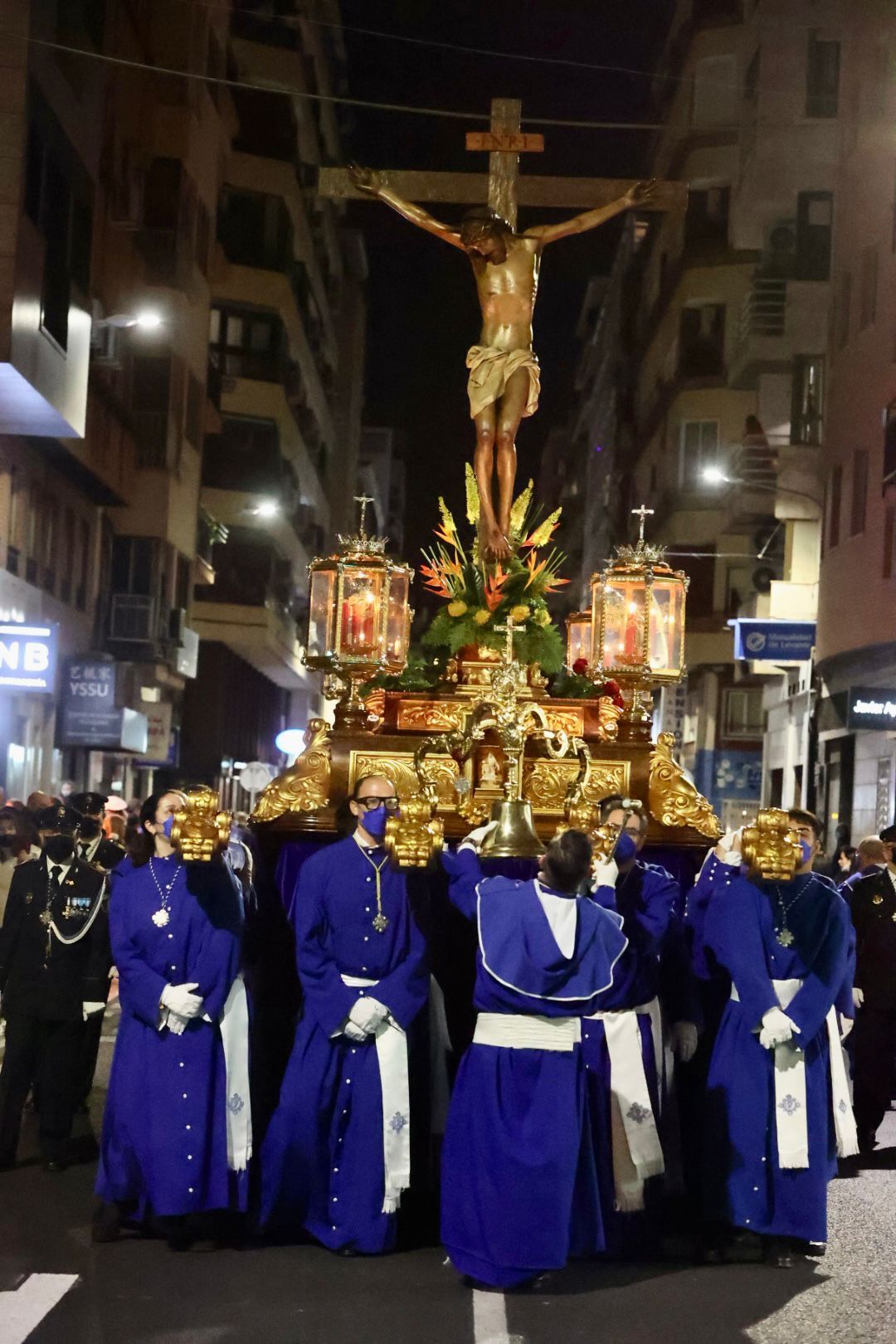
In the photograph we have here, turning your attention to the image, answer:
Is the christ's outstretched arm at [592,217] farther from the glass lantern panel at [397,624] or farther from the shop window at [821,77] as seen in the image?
the shop window at [821,77]

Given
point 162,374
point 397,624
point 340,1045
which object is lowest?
point 340,1045

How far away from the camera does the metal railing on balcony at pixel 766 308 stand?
4050 cm

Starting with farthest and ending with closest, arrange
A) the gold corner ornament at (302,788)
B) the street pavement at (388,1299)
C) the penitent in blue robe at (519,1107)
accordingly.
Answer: the gold corner ornament at (302,788)
the penitent in blue robe at (519,1107)
the street pavement at (388,1299)

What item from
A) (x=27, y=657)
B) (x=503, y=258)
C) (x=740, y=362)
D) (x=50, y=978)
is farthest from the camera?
(x=740, y=362)

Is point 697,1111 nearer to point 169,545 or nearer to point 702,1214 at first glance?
point 702,1214

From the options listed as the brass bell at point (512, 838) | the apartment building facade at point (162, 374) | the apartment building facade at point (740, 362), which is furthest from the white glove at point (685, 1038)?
the apartment building facade at point (740, 362)

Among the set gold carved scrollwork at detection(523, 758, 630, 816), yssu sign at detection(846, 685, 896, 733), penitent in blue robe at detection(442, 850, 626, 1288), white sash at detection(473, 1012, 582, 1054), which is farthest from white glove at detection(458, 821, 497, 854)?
yssu sign at detection(846, 685, 896, 733)

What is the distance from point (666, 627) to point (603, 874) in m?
3.37

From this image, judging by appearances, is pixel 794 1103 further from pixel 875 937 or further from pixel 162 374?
pixel 162 374

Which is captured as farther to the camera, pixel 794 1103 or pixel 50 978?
pixel 50 978

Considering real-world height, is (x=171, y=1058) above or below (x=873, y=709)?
below

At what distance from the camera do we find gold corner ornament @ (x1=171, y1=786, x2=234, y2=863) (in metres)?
8.45

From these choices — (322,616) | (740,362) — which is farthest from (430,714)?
(740,362)

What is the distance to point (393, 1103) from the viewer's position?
840 centimetres
